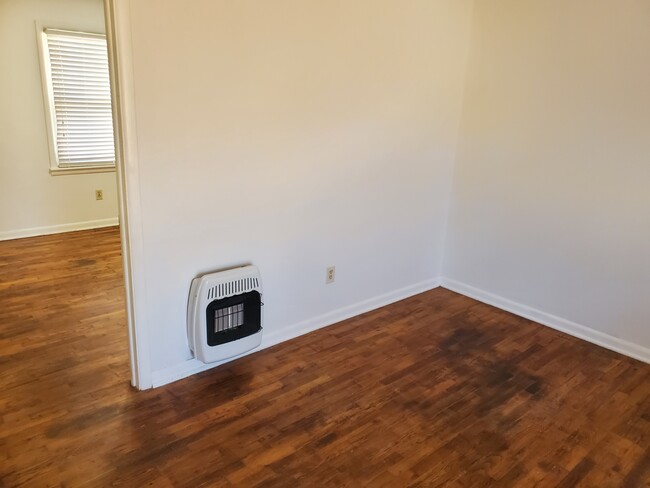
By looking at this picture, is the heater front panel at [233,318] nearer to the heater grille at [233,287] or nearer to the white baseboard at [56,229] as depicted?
the heater grille at [233,287]

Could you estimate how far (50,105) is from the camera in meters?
4.38

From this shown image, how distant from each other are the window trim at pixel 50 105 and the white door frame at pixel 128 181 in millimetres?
2950

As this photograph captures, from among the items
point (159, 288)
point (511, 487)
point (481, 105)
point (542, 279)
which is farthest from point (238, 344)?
point (481, 105)

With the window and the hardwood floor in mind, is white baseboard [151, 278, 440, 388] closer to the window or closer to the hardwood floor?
the hardwood floor

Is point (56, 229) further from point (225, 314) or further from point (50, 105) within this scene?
point (225, 314)

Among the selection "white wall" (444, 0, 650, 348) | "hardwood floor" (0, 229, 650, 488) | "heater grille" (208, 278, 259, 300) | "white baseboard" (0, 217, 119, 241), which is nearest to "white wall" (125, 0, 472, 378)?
"heater grille" (208, 278, 259, 300)

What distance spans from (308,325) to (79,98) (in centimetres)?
330

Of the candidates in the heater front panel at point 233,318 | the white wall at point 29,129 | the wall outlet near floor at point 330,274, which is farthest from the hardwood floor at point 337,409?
the white wall at point 29,129

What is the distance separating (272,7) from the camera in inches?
89.0

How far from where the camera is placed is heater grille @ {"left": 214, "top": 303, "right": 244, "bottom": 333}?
238 cm

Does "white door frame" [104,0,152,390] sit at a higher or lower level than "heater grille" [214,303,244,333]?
higher

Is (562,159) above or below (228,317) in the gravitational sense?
above

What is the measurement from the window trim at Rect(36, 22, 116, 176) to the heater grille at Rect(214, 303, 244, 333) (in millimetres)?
3105

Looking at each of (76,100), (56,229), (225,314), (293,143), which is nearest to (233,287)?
(225,314)
